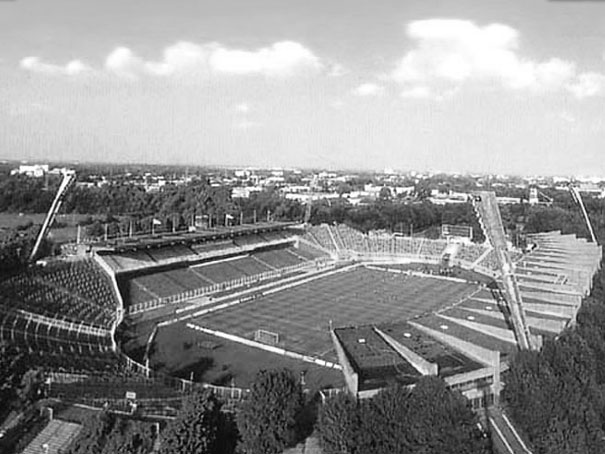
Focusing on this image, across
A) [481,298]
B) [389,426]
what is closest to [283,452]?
[389,426]

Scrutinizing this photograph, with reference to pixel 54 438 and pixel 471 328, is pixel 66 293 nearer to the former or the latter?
pixel 54 438

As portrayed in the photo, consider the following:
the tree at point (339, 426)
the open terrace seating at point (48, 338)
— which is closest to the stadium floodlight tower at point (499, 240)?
the tree at point (339, 426)

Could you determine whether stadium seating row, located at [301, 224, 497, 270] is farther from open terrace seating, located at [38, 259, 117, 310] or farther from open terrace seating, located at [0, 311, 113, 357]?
open terrace seating, located at [0, 311, 113, 357]

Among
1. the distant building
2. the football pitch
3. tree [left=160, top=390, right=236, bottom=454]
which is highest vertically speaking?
the distant building

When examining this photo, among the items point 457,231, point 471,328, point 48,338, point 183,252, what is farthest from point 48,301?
point 457,231

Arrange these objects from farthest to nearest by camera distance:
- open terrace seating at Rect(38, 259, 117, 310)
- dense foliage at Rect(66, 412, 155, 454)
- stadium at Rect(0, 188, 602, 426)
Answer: open terrace seating at Rect(38, 259, 117, 310) → stadium at Rect(0, 188, 602, 426) → dense foliage at Rect(66, 412, 155, 454)

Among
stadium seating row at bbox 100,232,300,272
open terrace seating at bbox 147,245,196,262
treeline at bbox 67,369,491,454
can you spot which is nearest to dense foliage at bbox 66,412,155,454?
treeline at bbox 67,369,491,454

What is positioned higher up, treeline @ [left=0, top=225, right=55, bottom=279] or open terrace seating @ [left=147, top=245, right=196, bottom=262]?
treeline @ [left=0, top=225, right=55, bottom=279]

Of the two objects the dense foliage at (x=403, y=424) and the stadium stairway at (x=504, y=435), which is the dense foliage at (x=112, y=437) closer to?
the dense foliage at (x=403, y=424)
